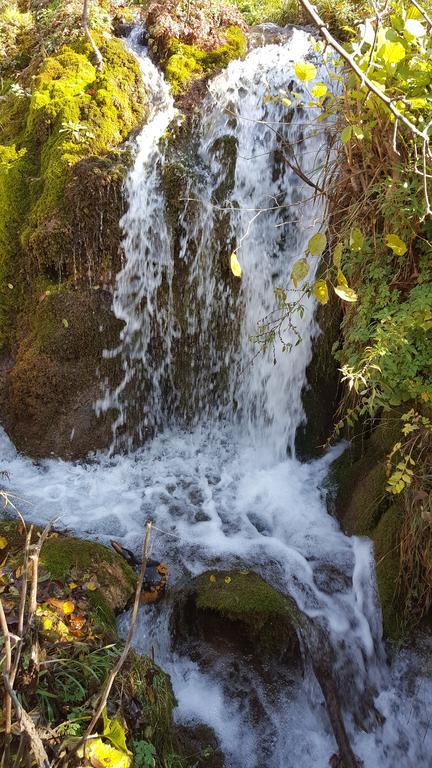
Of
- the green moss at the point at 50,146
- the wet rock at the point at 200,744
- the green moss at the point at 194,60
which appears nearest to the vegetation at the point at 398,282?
the wet rock at the point at 200,744

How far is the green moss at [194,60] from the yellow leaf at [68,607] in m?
5.51

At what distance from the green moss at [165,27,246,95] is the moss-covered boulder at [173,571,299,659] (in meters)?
5.34

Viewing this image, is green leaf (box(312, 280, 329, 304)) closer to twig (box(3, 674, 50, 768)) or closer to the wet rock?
twig (box(3, 674, 50, 768))

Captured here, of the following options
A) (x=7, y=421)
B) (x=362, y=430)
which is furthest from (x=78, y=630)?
(x=7, y=421)

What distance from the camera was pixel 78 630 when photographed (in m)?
2.43

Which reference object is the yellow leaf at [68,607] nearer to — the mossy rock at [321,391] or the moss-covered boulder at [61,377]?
the moss-covered boulder at [61,377]

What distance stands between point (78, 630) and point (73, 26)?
665 cm

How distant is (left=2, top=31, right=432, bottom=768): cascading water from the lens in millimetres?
3967

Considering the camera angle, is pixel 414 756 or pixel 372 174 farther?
pixel 372 174

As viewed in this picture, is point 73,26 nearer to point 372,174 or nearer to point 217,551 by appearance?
point 372,174

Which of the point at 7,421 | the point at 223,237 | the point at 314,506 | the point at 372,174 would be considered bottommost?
the point at 7,421

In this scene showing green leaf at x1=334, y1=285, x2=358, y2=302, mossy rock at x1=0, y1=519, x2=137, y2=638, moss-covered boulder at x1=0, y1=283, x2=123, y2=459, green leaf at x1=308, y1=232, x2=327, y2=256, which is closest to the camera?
green leaf at x1=308, y1=232, x2=327, y2=256

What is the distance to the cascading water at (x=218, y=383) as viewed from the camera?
13.0ft

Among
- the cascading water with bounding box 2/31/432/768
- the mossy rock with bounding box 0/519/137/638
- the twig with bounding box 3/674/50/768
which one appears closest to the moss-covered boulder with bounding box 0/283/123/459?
the cascading water with bounding box 2/31/432/768
